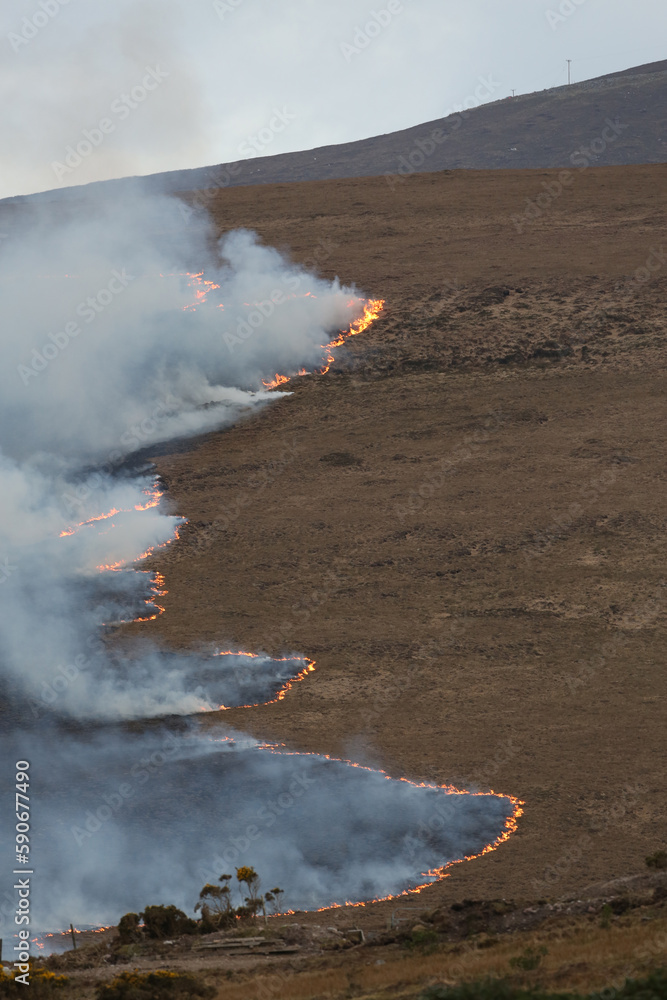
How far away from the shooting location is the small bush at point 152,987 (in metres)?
15.4

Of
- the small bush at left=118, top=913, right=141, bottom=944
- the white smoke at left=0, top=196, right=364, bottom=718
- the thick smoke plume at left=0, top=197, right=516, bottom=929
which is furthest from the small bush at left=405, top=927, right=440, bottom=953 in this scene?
the white smoke at left=0, top=196, right=364, bottom=718

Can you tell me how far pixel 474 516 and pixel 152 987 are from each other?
1007 inches

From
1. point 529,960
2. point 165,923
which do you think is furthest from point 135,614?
point 529,960

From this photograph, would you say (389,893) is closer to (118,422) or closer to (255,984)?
(255,984)

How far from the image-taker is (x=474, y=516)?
39.4 meters

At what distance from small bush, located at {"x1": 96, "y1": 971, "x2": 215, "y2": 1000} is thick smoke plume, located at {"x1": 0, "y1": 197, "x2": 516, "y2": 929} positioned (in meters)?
4.48

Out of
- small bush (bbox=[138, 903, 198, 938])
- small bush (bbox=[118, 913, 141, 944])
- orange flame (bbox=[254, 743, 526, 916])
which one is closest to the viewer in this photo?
small bush (bbox=[118, 913, 141, 944])

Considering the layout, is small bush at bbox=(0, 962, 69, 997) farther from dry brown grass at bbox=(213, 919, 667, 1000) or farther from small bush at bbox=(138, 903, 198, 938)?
dry brown grass at bbox=(213, 919, 667, 1000)

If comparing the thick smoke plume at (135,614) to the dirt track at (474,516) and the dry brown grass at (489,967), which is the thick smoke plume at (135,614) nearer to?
the dirt track at (474,516)

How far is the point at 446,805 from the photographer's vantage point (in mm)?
23688

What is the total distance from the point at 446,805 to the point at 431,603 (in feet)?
36.8

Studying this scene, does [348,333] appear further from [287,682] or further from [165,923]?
[165,923]

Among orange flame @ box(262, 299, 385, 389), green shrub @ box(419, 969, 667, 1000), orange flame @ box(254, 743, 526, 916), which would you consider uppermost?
orange flame @ box(262, 299, 385, 389)

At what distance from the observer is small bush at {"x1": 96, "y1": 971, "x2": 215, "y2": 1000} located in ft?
50.6
